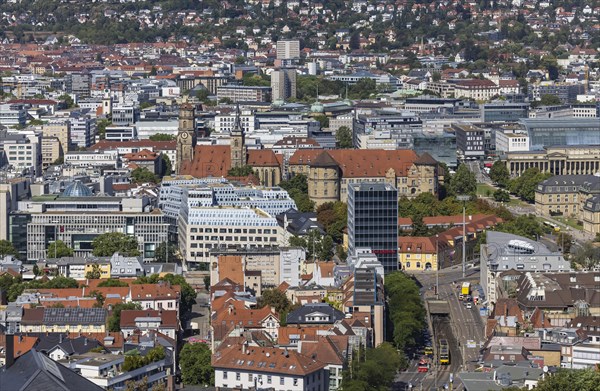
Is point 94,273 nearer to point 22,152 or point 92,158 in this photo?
point 92,158

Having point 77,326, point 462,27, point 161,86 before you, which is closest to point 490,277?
point 77,326

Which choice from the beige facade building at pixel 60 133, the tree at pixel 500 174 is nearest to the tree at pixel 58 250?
the tree at pixel 500 174

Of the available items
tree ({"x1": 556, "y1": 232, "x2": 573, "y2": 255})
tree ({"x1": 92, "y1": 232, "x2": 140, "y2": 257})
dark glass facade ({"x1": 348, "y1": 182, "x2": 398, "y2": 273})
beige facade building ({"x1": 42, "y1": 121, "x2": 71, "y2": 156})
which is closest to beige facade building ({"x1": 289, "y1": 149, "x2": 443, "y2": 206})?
tree ({"x1": 556, "y1": 232, "x2": 573, "y2": 255})

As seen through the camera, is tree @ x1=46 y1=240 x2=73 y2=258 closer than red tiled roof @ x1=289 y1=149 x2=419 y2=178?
Yes

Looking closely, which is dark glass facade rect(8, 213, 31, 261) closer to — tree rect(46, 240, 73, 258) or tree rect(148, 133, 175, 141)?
tree rect(46, 240, 73, 258)

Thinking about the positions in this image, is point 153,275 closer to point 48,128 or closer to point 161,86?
point 48,128

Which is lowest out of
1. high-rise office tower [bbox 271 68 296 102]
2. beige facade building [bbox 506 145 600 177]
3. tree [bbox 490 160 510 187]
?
tree [bbox 490 160 510 187]

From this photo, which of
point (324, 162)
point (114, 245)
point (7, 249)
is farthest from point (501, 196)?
point (7, 249)
